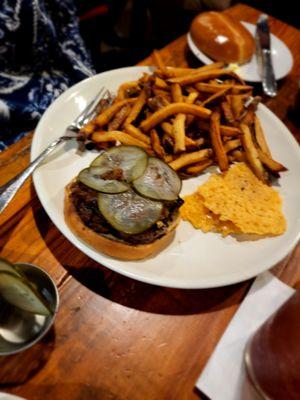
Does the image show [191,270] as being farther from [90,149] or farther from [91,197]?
[90,149]

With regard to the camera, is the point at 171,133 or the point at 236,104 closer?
the point at 171,133

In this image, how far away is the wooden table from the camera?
112cm

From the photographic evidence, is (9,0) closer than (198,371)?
No

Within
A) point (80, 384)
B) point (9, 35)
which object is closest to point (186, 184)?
point (80, 384)

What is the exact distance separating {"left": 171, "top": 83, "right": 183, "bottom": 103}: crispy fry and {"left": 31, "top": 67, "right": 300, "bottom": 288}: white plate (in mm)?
382

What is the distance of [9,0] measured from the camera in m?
2.13

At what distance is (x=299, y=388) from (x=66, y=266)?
84 cm

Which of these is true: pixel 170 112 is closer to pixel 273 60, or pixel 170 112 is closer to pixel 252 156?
pixel 252 156

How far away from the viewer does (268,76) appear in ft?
7.70

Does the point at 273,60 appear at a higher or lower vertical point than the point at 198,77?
lower

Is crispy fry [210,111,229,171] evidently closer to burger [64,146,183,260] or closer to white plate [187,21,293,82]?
burger [64,146,183,260]

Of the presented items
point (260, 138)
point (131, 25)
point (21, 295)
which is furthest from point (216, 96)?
point (131, 25)

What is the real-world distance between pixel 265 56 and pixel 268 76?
0.71 ft

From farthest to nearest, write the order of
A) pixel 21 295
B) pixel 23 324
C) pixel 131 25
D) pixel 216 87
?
pixel 131 25, pixel 216 87, pixel 23 324, pixel 21 295
